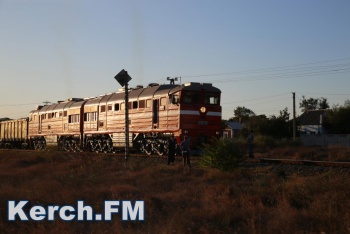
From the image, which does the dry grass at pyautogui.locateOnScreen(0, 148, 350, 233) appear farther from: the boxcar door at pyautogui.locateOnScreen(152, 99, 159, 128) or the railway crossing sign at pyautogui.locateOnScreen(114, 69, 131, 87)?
the boxcar door at pyautogui.locateOnScreen(152, 99, 159, 128)

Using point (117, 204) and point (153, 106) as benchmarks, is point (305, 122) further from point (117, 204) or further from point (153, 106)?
point (117, 204)

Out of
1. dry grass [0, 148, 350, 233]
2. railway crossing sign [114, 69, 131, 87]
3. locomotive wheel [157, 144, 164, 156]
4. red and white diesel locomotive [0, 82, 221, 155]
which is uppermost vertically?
railway crossing sign [114, 69, 131, 87]

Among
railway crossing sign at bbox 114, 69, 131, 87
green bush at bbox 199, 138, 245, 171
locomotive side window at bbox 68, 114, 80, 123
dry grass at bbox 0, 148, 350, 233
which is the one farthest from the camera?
locomotive side window at bbox 68, 114, 80, 123

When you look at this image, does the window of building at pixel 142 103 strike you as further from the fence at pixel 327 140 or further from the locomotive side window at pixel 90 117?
the fence at pixel 327 140

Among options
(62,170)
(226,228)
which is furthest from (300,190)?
(62,170)

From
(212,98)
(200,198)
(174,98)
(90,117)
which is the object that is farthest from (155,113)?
(200,198)

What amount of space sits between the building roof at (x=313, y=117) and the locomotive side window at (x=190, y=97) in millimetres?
49948

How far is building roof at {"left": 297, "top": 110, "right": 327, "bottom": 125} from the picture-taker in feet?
235

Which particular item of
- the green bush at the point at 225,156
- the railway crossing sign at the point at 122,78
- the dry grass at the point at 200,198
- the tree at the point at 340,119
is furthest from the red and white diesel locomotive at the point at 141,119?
the tree at the point at 340,119

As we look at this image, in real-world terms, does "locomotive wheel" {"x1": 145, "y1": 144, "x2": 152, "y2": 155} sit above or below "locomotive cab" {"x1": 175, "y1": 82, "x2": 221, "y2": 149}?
below

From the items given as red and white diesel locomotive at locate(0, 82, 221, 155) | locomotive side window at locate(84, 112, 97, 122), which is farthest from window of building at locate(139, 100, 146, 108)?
locomotive side window at locate(84, 112, 97, 122)

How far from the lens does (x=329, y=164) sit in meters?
18.2

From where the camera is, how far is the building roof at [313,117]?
7172cm

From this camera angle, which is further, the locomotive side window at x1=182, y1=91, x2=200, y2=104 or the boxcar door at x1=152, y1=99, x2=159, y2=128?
the boxcar door at x1=152, y1=99, x2=159, y2=128
